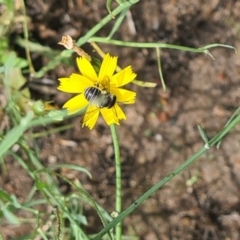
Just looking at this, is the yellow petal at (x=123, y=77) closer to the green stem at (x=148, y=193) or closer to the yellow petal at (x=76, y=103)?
the yellow petal at (x=76, y=103)

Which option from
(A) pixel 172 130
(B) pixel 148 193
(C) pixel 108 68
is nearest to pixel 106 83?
(C) pixel 108 68

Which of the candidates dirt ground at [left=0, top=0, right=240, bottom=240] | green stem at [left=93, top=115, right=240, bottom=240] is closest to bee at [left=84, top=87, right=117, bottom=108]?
green stem at [left=93, top=115, right=240, bottom=240]

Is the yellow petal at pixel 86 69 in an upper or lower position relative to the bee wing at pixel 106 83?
upper

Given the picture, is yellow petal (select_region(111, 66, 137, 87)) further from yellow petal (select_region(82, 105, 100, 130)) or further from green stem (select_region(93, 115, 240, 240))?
green stem (select_region(93, 115, 240, 240))

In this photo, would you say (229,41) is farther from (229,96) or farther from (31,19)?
(31,19)

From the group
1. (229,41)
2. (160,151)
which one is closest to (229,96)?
(229,41)

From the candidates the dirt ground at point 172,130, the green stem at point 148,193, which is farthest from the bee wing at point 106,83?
the dirt ground at point 172,130

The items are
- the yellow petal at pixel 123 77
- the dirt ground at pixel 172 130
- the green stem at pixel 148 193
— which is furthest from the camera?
the dirt ground at pixel 172 130
